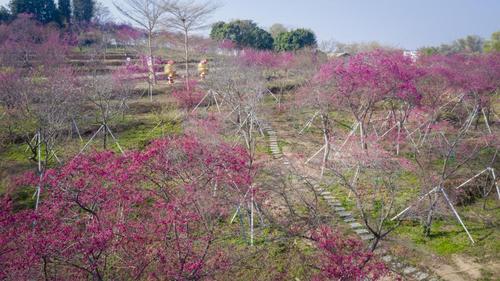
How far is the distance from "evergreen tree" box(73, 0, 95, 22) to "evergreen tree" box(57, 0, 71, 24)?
690 millimetres

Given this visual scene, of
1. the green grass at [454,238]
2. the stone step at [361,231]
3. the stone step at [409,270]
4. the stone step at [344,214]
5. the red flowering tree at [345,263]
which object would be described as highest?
the red flowering tree at [345,263]

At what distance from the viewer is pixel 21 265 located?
683 cm

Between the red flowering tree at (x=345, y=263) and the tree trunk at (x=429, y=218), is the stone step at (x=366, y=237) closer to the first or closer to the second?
the tree trunk at (x=429, y=218)

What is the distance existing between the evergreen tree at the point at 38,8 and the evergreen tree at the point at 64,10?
2.89 feet

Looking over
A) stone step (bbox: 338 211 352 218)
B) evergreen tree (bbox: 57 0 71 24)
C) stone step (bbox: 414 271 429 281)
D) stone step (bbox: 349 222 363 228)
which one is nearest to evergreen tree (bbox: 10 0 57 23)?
evergreen tree (bbox: 57 0 71 24)

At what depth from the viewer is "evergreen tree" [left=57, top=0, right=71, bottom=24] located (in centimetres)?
4197

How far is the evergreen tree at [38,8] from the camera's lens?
126 feet

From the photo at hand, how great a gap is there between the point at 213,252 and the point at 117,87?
14.1m

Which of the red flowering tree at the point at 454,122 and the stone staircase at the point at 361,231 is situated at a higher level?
the red flowering tree at the point at 454,122

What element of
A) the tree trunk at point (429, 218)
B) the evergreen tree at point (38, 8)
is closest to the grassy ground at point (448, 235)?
the tree trunk at point (429, 218)

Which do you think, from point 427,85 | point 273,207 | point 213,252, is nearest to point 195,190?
point 213,252

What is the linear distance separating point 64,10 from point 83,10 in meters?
1.88

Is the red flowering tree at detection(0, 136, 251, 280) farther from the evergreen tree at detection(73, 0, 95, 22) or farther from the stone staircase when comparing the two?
the evergreen tree at detection(73, 0, 95, 22)

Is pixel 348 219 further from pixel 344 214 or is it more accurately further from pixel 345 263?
pixel 345 263
